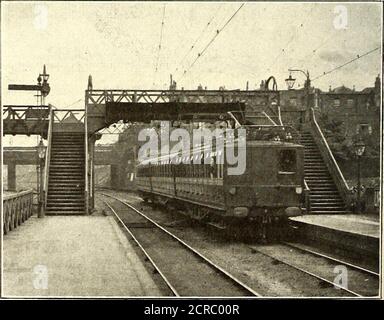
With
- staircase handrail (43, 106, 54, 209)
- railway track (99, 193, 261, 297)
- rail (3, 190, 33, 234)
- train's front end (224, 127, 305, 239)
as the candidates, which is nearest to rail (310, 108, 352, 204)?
train's front end (224, 127, 305, 239)

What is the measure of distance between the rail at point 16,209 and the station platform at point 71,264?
322mm

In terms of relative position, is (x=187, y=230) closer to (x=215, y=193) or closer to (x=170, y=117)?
(x=215, y=193)

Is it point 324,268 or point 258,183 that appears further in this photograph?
point 258,183

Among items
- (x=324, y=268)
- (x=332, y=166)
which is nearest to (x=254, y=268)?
(x=324, y=268)

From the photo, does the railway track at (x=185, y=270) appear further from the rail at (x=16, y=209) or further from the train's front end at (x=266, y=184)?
the rail at (x=16, y=209)

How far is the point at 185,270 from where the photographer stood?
13.9m

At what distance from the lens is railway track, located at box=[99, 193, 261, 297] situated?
454 inches

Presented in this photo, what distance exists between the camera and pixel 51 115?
26625 mm

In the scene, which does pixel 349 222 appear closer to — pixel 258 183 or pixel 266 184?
pixel 266 184

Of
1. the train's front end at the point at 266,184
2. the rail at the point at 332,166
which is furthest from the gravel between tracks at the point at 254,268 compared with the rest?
the rail at the point at 332,166

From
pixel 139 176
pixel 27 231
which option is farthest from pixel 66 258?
pixel 139 176

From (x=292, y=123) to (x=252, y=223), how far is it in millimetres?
10287

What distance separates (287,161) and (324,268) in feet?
15.5

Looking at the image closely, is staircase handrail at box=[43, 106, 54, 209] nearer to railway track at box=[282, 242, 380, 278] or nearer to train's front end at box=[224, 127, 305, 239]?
train's front end at box=[224, 127, 305, 239]
